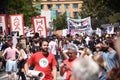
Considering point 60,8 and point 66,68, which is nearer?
point 66,68

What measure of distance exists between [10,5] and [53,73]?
51.0 metres

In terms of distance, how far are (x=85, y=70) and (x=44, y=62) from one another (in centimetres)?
520

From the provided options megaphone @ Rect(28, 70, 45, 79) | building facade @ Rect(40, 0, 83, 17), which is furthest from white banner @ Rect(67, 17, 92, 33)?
building facade @ Rect(40, 0, 83, 17)

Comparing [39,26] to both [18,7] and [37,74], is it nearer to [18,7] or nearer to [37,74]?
[37,74]

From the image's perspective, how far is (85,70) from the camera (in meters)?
4.98

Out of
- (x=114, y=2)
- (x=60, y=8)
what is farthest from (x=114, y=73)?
(x=60, y=8)

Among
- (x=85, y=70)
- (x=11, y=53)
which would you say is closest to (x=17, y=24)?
(x=11, y=53)

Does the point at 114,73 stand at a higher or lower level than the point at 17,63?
higher

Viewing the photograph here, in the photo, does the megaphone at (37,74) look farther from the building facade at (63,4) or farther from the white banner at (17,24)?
the building facade at (63,4)

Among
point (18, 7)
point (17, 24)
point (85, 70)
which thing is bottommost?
point (18, 7)

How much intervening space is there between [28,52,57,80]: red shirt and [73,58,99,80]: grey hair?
5.06 m

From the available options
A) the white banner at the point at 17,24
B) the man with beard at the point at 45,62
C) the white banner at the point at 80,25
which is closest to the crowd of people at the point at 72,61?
the man with beard at the point at 45,62

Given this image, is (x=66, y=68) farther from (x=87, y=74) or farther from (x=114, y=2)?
(x=114, y=2)

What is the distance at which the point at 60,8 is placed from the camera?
16225 cm
